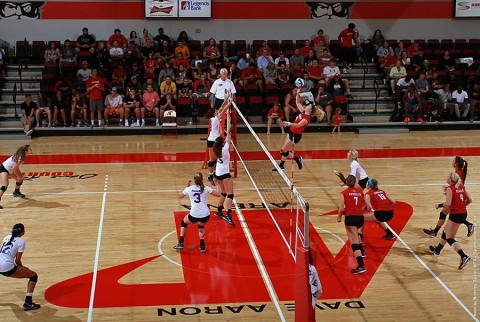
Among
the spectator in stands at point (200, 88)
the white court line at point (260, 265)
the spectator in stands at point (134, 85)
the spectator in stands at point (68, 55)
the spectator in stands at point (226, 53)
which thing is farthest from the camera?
the spectator in stands at point (226, 53)

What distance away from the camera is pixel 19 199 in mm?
17750

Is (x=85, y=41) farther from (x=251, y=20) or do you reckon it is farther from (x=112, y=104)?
(x=251, y=20)

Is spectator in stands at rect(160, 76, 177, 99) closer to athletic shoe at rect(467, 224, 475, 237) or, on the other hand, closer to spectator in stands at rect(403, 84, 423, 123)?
spectator in stands at rect(403, 84, 423, 123)

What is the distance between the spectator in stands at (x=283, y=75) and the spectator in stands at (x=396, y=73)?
4564 mm

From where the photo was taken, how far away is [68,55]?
29.5 m

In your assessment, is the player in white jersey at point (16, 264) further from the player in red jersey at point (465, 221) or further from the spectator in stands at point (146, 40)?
the spectator in stands at point (146, 40)

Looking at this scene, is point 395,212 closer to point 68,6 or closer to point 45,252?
point 45,252

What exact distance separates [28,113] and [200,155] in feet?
25.5

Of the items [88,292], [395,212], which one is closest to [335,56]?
[395,212]

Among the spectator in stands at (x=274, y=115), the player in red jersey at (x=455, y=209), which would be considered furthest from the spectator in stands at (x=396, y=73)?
the player in red jersey at (x=455, y=209)

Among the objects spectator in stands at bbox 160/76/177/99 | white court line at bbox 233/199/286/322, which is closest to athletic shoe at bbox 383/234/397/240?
white court line at bbox 233/199/286/322

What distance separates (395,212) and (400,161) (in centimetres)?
608

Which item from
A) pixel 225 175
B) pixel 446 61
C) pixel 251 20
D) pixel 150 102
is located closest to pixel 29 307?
pixel 225 175

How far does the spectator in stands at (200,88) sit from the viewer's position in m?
28.0
